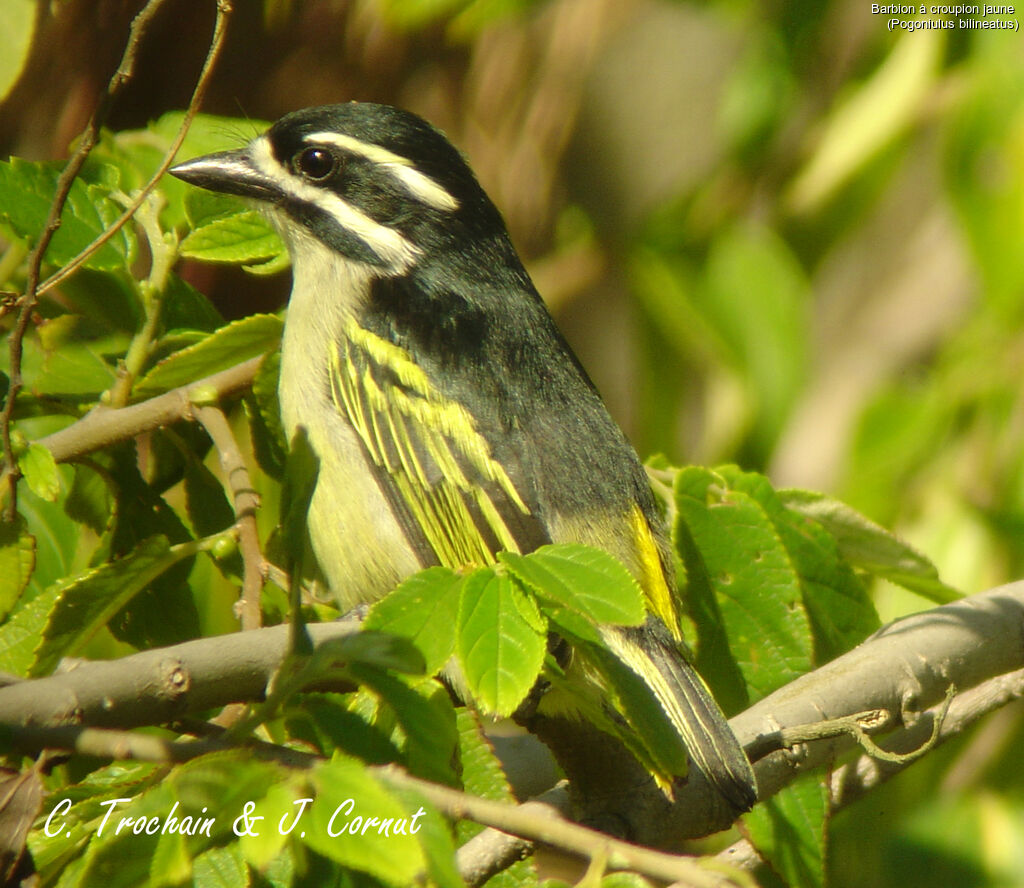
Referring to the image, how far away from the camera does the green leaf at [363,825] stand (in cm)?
126

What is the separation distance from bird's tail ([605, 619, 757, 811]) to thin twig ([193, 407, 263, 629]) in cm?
82

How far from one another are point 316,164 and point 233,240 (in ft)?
2.13

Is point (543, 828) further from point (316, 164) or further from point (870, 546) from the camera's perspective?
point (316, 164)

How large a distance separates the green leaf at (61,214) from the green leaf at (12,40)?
0.71 feet

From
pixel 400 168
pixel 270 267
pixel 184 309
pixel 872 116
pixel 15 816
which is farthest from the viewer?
pixel 872 116

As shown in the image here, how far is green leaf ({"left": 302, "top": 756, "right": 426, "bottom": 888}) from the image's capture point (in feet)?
4.15

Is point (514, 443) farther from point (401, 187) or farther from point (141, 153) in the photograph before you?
point (141, 153)

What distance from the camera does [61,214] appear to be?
7.88 ft

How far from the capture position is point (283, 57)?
555 cm

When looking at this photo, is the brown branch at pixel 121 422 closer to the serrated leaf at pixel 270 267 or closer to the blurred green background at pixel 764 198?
the serrated leaf at pixel 270 267

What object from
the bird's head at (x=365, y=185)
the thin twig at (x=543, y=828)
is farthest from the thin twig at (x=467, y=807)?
the bird's head at (x=365, y=185)

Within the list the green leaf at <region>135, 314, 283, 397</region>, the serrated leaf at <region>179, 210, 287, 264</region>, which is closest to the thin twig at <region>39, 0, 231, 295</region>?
the serrated leaf at <region>179, 210, 287, 264</region>

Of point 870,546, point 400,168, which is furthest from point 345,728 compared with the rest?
point 400,168

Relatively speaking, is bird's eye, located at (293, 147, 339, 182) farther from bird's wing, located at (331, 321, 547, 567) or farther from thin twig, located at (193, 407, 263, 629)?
thin twig, located at (193, 407, 263, 629)
